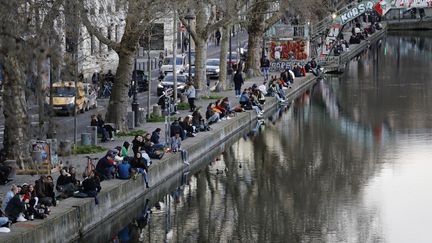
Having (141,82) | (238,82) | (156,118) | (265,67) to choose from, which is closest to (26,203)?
(156,118)

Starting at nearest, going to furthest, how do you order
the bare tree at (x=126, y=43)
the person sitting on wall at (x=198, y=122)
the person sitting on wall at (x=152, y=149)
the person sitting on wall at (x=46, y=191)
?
the person sitting on wall at (x=46, y=191) → the person sitting on wall at (x=152, y=149) → the bare tree at (x=126, y=43) → the person sitting on wall at (x=198, y=122)

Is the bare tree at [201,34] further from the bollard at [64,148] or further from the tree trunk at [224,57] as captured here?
the bollard at [64,148]

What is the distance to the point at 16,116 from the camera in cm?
3052

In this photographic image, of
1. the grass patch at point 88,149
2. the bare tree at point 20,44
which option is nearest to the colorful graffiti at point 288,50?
the grass patch at point 88,149

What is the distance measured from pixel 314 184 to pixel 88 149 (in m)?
8.01

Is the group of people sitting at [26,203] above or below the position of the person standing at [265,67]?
below

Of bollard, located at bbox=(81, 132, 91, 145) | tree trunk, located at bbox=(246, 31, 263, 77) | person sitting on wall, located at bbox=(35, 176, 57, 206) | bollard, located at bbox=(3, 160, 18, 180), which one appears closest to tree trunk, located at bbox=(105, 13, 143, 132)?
bollard, located at bbox=(81, 132, 91, 145)

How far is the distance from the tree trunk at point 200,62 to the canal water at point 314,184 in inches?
171

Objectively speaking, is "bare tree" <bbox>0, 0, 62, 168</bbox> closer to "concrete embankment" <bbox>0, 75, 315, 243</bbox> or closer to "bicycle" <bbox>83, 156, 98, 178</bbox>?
"bicycle" <bbox>83, 156, 98, 178</bbox>

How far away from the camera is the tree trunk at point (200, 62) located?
62812mm

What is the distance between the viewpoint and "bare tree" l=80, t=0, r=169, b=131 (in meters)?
42.7

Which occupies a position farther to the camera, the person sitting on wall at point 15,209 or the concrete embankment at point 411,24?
the concrete embankment at point 411,24

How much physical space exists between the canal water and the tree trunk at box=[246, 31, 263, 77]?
9070 mm

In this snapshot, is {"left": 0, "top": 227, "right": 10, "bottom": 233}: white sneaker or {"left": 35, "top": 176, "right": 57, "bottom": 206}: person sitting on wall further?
{"left": 35, "top": 176, "right": 57, "bottom": 206}: person sitting on wall
